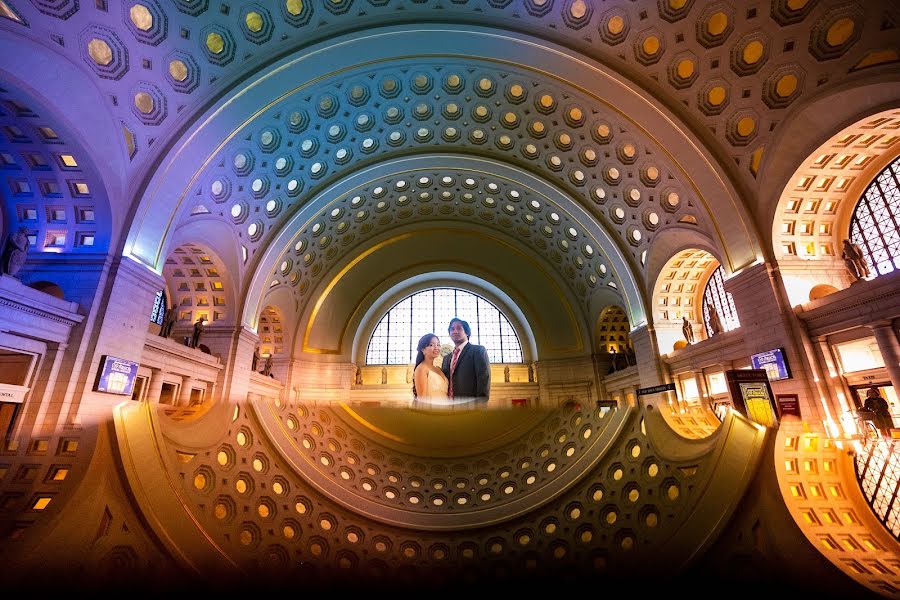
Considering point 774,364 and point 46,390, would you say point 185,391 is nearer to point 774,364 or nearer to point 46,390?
point 46,390

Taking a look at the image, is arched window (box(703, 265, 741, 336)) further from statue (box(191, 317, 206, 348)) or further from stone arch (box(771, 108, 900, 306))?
statue (box(191, 317, 206, 348))

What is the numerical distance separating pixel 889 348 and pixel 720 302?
25.6 feet

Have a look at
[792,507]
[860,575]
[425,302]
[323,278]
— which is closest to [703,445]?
[792,507]

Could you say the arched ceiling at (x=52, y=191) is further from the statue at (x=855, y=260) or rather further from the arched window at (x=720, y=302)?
the arched window at (x=720, y=302)

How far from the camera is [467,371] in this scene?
27.3ft

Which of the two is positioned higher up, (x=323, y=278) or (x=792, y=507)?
(x=323, y=278)

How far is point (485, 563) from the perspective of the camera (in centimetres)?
101

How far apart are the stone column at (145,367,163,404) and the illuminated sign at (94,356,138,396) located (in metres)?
2.36

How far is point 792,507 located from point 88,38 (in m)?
15.5

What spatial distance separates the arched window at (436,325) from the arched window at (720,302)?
38.4 ft

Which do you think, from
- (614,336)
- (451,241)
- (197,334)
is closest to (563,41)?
(451,241)

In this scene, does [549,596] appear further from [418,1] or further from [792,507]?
[418,1]

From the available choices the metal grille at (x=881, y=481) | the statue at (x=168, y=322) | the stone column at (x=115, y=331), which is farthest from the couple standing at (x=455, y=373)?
the statue at (x=168, y=322)

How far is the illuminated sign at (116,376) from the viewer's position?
35.9 ft
